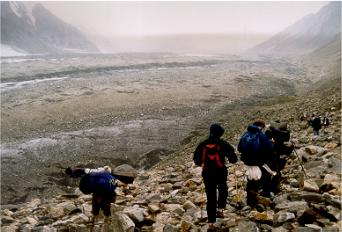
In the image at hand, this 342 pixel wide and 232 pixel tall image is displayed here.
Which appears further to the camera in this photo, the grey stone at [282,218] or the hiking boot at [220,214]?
the hiking boot at [220,214]

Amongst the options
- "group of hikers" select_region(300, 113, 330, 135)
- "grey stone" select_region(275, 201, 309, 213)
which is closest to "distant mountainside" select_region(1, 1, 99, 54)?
"group of hikers" select_region(300, 113, 330, 135)

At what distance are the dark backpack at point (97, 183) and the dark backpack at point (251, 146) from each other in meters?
2.69

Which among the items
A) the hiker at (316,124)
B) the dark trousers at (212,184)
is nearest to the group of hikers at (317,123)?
the hiker at (316,124)

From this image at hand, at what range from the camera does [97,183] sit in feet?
24.9

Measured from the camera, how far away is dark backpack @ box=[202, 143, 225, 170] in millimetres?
7418

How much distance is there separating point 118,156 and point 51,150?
3.78 meters

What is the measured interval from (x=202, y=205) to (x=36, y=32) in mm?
151258

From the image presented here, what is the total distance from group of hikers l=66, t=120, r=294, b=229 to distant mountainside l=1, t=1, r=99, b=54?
11549cm

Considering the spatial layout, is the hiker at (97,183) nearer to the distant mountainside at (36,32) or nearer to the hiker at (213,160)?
the hiker at (213,160)

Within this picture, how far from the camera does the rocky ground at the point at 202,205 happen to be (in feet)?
24.1

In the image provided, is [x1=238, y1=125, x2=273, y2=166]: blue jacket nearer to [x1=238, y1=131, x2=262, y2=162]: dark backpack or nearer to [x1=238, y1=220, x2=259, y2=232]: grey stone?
[x1=238, y1=131, x2=262, y2=162]: dark backpack

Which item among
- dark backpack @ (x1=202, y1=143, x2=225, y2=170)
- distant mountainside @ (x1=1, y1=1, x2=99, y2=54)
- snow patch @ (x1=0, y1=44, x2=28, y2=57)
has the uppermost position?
distant mountainside @ (x1=1, y1=1, x2=99, y2=54)

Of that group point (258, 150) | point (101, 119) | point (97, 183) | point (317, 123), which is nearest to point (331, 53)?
point (101, 119)

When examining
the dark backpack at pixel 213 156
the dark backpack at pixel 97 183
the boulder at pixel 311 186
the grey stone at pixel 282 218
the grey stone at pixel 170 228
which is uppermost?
the dark backpack at pixel 213 156
